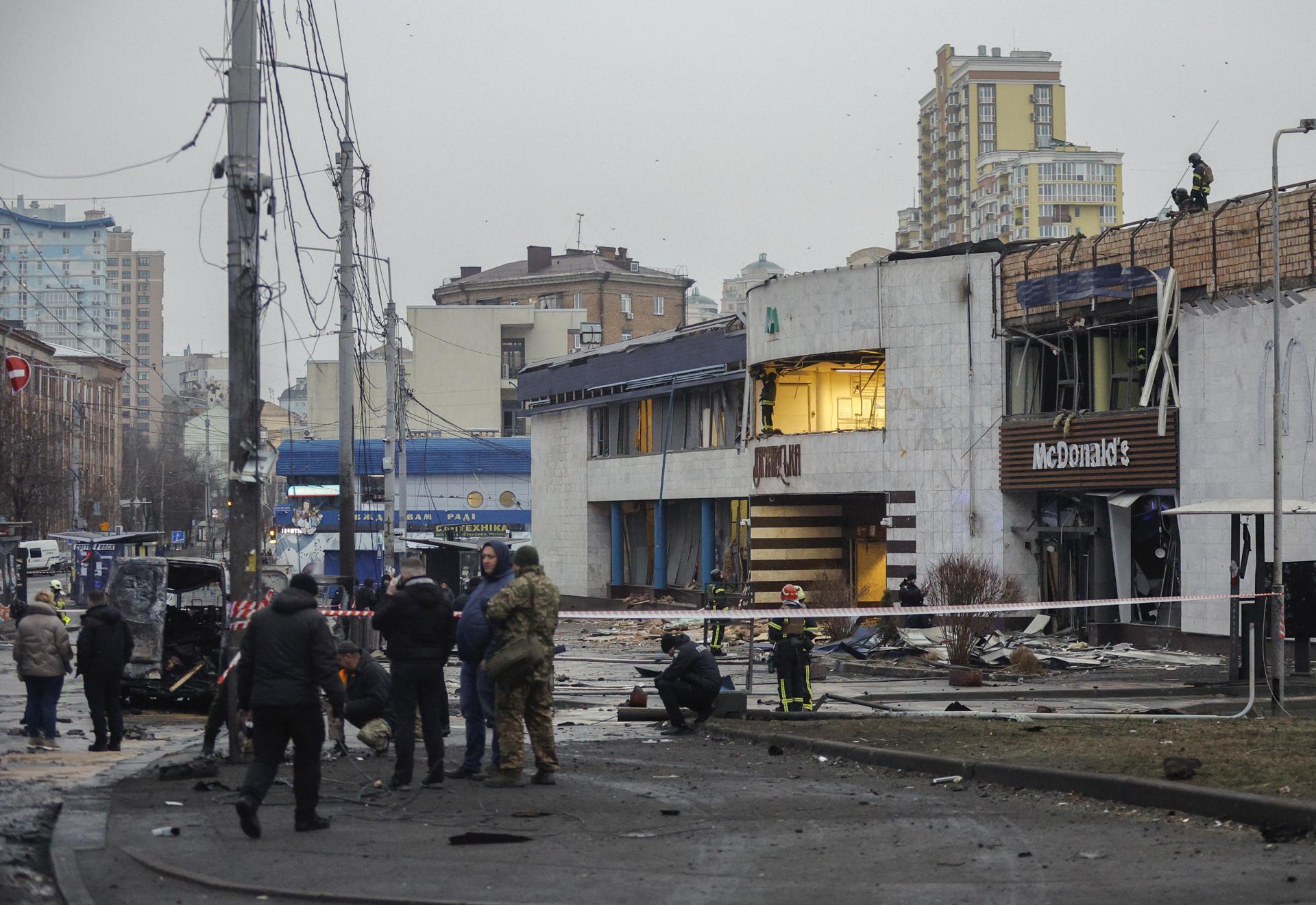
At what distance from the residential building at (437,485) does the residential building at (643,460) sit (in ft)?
77.2

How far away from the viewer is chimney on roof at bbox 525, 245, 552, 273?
116375 millimetres

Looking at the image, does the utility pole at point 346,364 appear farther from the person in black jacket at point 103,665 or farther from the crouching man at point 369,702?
the crouching man at point 369,702

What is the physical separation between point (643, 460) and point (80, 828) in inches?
1544

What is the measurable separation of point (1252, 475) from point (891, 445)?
9.60 metres

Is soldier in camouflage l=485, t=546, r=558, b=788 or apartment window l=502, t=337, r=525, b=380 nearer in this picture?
soldier in camouflage l=485, t=546, r=558, b=788

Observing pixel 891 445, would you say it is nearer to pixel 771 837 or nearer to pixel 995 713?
pixel 995 713

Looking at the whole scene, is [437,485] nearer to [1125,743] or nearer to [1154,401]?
[1154,401]

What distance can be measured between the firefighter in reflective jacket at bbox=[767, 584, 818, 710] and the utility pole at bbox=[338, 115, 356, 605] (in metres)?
12.6

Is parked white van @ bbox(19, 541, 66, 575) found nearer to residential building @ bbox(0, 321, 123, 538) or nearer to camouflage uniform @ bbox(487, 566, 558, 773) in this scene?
→ residential building @ bbox(0, 321, 123, 538)

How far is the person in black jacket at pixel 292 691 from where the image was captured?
973cm

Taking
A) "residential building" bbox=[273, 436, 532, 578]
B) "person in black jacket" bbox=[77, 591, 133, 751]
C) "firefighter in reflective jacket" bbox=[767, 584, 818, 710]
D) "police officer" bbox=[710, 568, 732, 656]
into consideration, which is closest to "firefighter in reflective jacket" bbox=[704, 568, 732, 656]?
"police officer" bbox=[710, 568, 732, 656]

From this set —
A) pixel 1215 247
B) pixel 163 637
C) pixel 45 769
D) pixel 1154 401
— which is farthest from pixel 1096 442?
pixel 45 769

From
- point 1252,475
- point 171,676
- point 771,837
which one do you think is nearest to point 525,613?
point 771,837

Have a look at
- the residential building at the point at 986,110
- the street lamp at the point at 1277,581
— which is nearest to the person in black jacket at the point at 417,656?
the street lamp at the point at 1277,581
